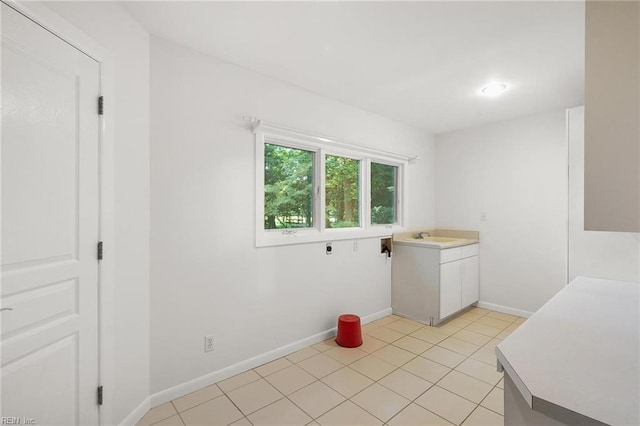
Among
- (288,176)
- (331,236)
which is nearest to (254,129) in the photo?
(288,176)

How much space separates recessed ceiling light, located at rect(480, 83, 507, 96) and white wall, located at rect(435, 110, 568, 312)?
1.08m

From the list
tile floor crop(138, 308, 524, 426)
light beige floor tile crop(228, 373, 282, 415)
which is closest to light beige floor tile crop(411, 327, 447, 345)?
tile floor crop(138, 308, 524, 426)

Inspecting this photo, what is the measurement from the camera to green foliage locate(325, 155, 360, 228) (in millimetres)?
3152

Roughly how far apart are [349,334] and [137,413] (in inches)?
67.8

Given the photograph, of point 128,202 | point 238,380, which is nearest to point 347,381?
point 238,380

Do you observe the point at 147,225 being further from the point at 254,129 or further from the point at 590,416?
the point at 590,416

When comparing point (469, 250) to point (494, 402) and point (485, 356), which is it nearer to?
point (485, 356)

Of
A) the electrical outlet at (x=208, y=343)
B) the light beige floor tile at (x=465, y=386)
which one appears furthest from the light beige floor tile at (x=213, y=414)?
the light beige floor tile at (x=465, y=386)

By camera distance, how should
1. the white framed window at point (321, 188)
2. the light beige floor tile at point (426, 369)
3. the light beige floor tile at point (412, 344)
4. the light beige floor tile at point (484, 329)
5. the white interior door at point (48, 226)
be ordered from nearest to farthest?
the white interior door at point (48, 226), the light beige floor tile at point (426, 369), the white framed window at point (321, 188), the light beige floor tile at point (412, 344), the light beige floor tile at point (484, 329)

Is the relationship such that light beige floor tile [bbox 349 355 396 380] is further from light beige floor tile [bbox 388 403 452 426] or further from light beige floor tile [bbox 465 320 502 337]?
light beige floor tile [bbox 465 320 502 337]

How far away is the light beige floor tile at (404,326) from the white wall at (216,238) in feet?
2.51

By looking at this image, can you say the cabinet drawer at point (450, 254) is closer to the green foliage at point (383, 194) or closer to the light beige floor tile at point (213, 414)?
the green foliage at point (383, 194)

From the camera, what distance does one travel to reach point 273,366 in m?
2.44

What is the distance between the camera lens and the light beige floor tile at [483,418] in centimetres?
175
